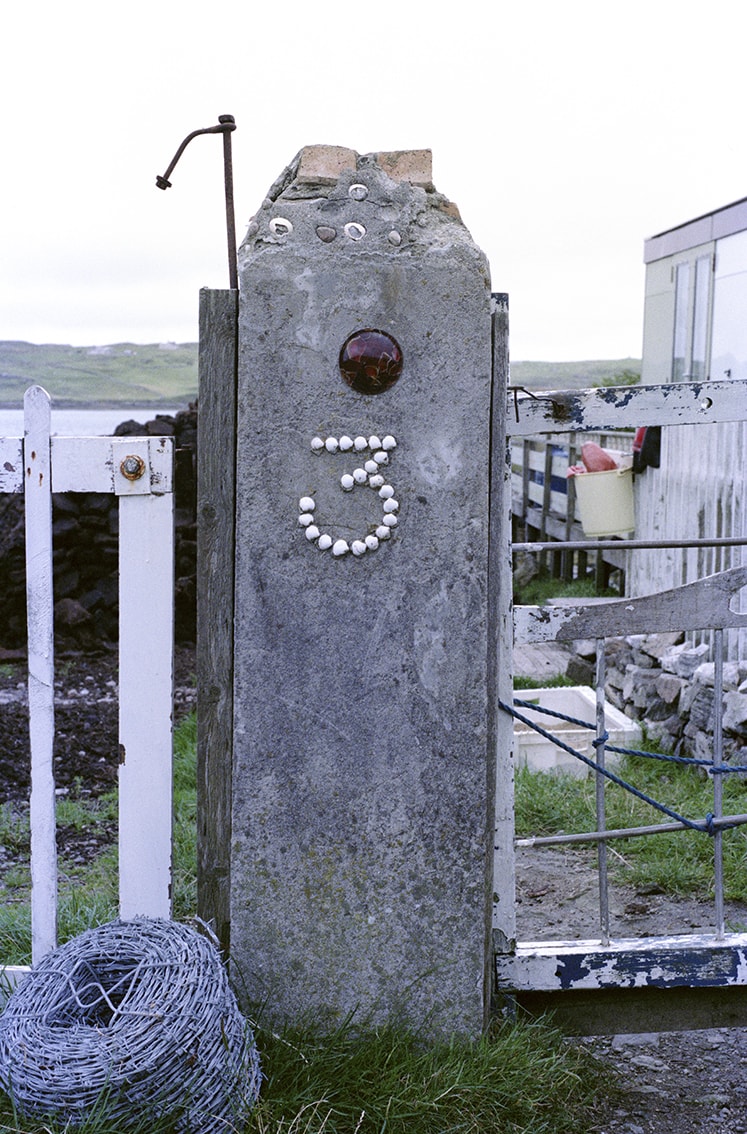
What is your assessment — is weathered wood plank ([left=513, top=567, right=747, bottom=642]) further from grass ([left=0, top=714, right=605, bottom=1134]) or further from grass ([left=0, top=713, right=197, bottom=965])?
grass ([left=0, top=713, right=197, bottom=965])

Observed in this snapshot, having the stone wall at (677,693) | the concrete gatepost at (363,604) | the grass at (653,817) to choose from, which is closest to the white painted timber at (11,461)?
the concrete gatepost at (363,604)

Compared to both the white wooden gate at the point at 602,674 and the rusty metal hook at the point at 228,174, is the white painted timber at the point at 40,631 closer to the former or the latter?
the rusty metal hook at the point at 228,174

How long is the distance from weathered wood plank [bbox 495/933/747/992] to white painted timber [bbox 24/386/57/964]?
3.80ft

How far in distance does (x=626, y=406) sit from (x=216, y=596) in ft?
3.59

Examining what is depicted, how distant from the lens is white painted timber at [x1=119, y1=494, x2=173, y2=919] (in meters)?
2.56

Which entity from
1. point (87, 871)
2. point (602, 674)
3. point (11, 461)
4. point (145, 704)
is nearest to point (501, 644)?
point (602, 674)

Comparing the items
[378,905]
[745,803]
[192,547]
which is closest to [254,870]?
[378,905]

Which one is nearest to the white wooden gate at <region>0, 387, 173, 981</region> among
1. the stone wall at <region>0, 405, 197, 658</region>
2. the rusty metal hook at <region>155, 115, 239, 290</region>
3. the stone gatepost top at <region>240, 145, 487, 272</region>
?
the rusty metal hook at <region>155, 115, 239, 290</region>

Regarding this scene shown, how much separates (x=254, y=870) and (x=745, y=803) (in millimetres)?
2908

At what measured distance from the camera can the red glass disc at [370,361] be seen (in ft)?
7.98

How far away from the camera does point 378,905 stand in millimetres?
2582

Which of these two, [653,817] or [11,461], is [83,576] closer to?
[653,817]

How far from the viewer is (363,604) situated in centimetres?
251

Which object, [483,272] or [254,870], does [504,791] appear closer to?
[254,870]
